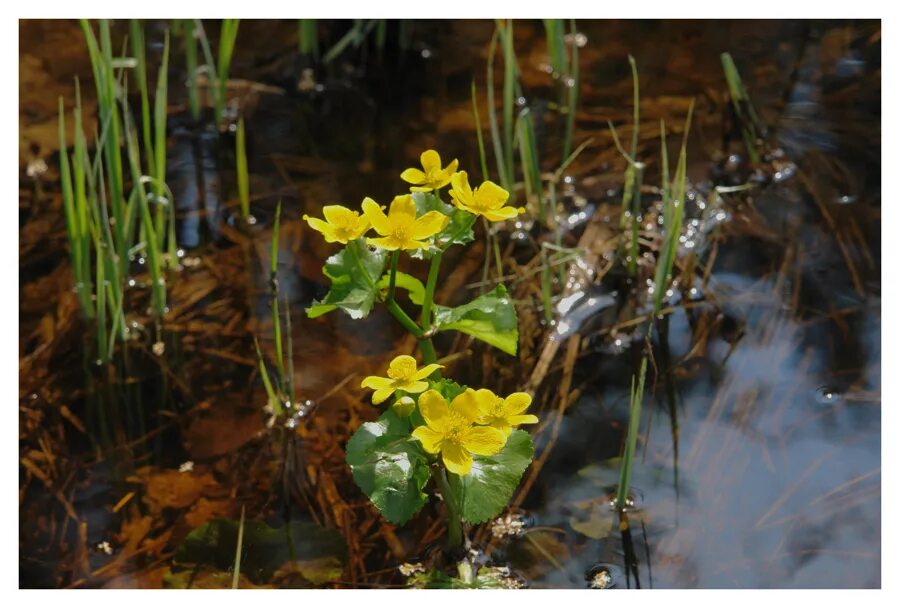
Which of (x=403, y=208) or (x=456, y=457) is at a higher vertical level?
(x=403, y=208)

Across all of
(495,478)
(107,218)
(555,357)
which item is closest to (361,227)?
(495,478)

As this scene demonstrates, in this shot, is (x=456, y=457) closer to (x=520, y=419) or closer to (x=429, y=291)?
(x=520, y=419)

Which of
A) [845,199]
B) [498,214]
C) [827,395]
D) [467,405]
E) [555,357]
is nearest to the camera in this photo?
[467,405]

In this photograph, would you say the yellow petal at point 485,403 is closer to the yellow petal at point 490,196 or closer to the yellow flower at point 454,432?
the yellow flower at point 454,432

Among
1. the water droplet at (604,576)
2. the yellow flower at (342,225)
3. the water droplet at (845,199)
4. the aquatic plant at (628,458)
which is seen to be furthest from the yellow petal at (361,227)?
the water droplet at (845,199)

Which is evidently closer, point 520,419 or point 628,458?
point 520,419

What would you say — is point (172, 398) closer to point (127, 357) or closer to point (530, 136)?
point (127, 357)
